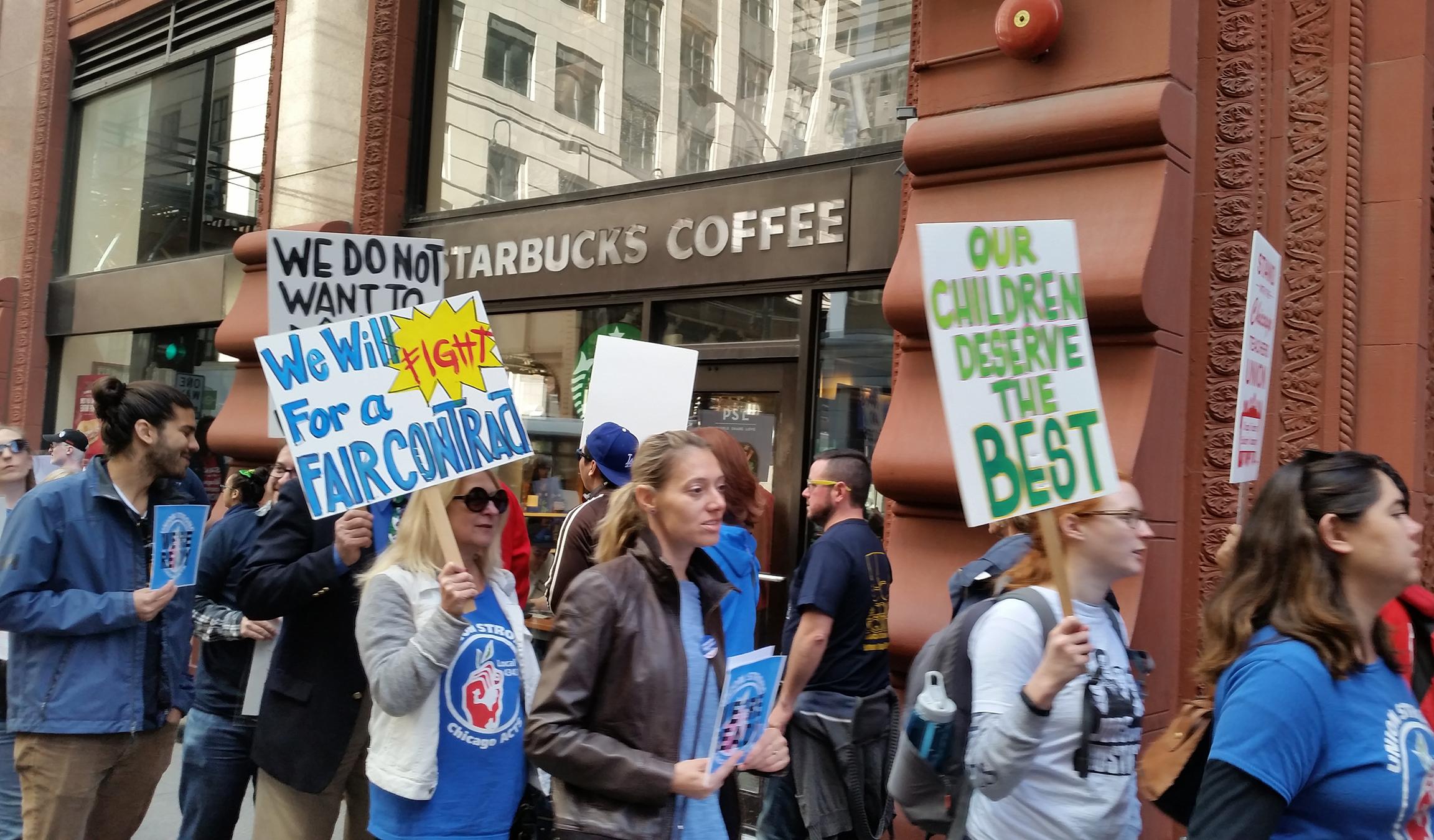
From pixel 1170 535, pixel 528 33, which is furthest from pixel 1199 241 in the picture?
pixel 528 33

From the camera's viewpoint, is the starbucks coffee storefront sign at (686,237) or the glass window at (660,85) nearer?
the starbucks coffee storefront sign at (686,237)

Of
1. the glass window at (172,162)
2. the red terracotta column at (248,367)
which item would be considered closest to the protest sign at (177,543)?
the red terracotta column at (248,367)

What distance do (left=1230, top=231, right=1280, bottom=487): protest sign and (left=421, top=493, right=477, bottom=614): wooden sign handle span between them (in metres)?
2.39

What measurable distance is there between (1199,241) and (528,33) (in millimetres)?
5901

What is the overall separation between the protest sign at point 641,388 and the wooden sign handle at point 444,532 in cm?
194

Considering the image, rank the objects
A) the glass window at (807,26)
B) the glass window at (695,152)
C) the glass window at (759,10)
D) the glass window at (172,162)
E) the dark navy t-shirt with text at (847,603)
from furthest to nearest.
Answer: the glass window at (172,162) → the glass window at (695,152) → the glass window at (759,10) → the glass window at (807,26) → the dark navy t-shirt with text at (847,603)

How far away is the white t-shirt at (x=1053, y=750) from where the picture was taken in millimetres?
2582

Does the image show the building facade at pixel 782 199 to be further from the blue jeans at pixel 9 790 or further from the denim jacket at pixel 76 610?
the blue jeans at pixel 9 790

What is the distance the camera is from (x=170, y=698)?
4340 mm

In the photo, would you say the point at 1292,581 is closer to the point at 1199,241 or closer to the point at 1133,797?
the point at 1133,797

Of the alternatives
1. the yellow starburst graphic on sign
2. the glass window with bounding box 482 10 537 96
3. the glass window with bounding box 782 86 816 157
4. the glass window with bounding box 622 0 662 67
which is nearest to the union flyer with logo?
the yellow starburst graphic on sign

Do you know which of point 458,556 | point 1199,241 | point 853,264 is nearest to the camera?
point 458,556

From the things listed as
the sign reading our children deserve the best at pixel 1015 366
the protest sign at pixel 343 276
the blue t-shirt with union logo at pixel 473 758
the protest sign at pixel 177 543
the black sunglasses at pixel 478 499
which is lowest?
the blue t-shirt with union logo at pixel 473 758

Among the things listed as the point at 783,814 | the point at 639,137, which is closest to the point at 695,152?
the point at 639,137
